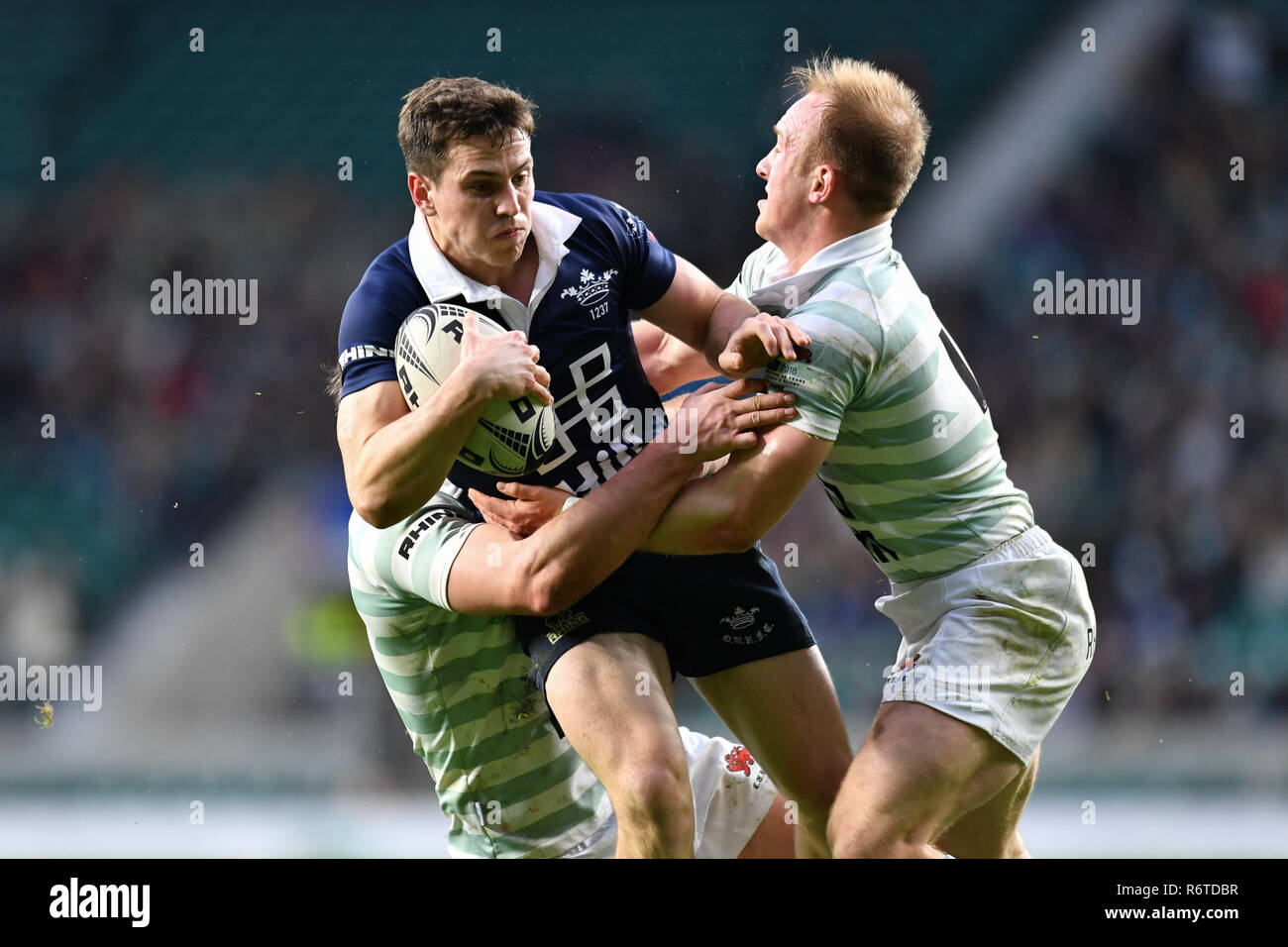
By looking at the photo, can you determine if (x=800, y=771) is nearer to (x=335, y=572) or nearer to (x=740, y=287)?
(x=740, y=287)

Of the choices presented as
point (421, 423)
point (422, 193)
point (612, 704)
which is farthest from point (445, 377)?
point (612, 704)

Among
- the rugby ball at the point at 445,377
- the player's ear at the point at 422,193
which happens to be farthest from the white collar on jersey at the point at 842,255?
the player's ear at the point at 422,193

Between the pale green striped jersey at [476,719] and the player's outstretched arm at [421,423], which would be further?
the pale green striped jersey at [476,719]

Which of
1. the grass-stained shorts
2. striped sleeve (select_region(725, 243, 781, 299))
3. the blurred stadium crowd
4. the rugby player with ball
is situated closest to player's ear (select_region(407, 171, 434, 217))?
the rugby player with ball

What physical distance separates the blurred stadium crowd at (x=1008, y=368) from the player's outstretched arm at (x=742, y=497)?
147 inches

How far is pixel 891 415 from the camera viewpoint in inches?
146

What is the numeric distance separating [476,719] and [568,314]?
129 cm

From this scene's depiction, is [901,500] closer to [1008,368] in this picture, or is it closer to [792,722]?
[792,722]

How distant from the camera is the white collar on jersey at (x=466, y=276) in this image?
3.64 metres

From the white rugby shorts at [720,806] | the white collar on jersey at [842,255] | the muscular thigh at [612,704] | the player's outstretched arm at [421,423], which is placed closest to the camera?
the player's outstretched arm at [421,423]

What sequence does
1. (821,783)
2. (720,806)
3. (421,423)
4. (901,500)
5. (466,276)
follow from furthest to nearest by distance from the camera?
(720,806)
(821,783)
(901,500)
(466,276)
(421,423)

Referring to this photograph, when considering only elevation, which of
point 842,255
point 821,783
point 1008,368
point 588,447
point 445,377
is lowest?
point 821,783

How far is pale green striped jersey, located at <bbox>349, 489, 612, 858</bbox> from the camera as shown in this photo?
4.12 m

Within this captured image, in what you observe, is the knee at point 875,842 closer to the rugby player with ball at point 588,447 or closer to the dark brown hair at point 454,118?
the rugby player with ball at point 588,447
